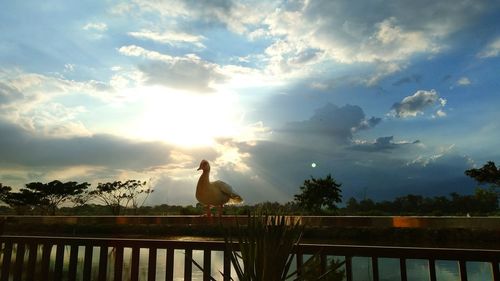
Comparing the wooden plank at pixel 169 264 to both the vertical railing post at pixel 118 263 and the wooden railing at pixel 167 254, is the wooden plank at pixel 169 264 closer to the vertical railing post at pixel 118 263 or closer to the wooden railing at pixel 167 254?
the wooden railing at pixel 167 254

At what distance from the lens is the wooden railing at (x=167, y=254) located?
1737 mm

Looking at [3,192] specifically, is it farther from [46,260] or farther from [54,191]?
[46,260]

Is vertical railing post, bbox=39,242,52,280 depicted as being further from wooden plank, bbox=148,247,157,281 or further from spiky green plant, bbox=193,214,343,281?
spiky green plant, bbox=193,214,343,281

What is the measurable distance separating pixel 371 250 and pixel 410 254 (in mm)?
174

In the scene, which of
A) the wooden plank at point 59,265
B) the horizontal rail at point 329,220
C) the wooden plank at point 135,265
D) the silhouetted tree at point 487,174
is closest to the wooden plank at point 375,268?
the horizontal rail at point 329,220

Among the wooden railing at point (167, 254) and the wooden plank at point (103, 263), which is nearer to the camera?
the wooden railing at point (167, 254)

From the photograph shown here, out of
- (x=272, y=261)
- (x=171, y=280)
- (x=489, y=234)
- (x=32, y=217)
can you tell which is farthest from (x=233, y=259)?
(x=489, y=234)

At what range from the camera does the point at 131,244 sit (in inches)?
90.3

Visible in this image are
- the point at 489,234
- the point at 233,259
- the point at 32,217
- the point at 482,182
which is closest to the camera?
the point at 233,259

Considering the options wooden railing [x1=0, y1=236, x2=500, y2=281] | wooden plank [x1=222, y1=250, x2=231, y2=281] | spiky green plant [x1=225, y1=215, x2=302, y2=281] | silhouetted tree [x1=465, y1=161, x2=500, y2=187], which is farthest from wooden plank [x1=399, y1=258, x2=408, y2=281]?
silhouetted tree [x1=465, y1=161, x2=500, y2=187]

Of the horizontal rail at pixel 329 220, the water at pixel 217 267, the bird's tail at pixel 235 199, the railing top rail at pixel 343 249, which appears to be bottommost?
the water at pixel 217 267

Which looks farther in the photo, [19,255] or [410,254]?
[19,255]

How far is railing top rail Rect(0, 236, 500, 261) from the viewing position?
5.57ft

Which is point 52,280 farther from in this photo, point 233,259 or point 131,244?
point 233,259
